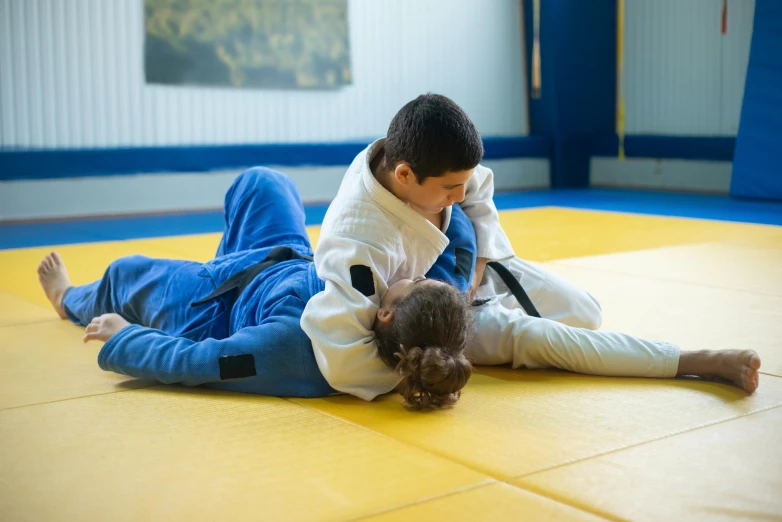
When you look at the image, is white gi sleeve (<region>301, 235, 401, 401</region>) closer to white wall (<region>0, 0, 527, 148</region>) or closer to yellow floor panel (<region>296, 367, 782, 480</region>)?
yellow floor panel (<region>296, 367, 782, 480</region>)

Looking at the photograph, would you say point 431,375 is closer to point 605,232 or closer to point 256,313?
point 256,313

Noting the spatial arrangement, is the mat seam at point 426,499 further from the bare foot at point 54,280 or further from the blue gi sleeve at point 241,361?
the bare foot at point 54,280

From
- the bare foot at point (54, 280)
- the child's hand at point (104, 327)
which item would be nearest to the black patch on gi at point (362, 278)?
the child's hand at point (104, 327)

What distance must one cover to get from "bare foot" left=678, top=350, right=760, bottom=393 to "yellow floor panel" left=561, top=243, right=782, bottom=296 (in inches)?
50.8

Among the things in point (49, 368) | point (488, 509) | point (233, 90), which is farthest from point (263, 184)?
point (233, 90)

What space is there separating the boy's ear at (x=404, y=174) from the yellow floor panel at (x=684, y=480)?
740mm

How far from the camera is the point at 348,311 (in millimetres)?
2051

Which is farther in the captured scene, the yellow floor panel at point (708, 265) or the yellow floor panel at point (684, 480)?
the yellow floor panel at point (708, 265)

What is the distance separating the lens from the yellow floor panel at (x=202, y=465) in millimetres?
1565

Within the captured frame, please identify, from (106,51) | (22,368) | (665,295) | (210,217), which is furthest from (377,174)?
(106,51)

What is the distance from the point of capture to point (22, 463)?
1.77m

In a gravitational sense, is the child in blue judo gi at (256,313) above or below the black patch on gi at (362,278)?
below

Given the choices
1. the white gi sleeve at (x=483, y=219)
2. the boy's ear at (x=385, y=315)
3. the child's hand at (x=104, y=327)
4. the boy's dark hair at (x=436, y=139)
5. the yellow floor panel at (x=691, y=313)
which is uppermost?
the boy's dark hair at (x=436, y=139)

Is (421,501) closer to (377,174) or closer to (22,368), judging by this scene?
(377,174)
